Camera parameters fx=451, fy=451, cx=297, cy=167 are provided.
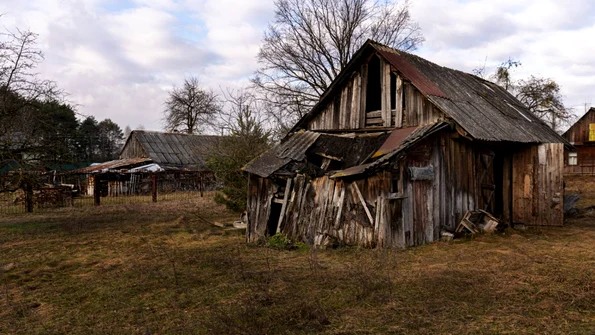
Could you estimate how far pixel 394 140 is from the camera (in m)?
Answer: 11.1

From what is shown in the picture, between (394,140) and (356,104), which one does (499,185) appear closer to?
(394,140)

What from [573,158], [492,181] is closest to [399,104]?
[492,181]

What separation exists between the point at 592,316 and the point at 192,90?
165ft

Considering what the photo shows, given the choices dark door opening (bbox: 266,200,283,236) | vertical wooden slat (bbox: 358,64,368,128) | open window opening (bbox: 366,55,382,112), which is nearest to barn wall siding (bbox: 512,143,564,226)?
open window opening (bbox: 366,55,382,112)

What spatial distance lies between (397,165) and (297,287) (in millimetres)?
4262

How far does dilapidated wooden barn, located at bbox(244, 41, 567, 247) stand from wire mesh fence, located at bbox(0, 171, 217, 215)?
1136cm

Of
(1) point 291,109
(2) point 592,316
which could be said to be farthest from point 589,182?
(2) point 592,316

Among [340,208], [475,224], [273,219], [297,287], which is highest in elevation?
[340,208]

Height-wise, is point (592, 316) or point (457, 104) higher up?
point (457, 104)

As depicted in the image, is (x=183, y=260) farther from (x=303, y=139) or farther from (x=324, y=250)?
(x=303, y=139)

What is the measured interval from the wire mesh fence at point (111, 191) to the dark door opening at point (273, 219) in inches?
439

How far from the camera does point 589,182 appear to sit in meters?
31.2

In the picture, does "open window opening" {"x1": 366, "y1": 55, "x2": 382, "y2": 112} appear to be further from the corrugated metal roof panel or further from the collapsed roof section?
the collapsed roof section

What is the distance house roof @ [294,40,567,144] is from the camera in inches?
453
